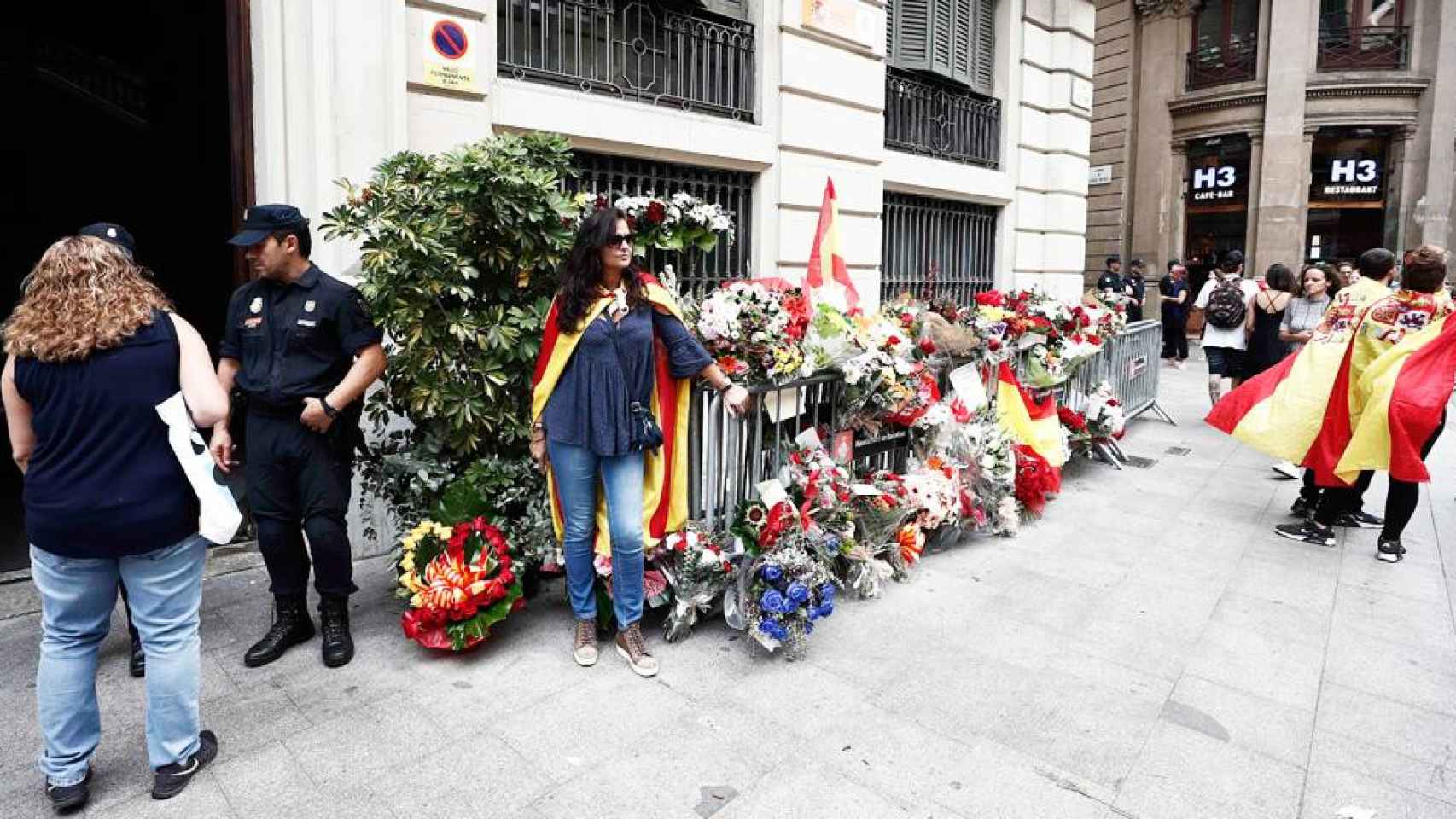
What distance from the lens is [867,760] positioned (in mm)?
2947

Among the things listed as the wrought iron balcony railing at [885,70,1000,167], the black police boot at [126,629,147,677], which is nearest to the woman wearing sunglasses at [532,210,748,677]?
the black police boot at [126,629,147,677]

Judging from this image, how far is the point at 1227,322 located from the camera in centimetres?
892

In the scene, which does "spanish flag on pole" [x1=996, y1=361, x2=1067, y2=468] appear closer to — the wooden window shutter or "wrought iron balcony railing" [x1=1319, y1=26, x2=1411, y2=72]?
the wooden window shutter

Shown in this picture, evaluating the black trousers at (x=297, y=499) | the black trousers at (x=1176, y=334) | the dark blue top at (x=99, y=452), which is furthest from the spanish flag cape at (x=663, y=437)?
the black trousers at (x=1176, y=334)

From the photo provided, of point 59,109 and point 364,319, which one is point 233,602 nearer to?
point 364,319

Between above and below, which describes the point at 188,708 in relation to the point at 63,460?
below

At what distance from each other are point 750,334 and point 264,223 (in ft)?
6.91

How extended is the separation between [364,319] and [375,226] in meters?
0.46

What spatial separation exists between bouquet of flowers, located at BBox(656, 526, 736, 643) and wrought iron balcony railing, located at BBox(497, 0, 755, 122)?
381cm

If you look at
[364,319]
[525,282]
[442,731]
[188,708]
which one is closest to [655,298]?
[525,282]

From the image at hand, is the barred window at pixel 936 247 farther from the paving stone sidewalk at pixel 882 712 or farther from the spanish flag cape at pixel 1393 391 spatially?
the paving stone sidewalk at pixel 882 712

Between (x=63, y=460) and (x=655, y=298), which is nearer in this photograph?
(x=63, y=460)

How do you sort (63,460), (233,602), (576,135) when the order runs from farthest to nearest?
1. (576,135)
2. (233,602)
3. (63,460)

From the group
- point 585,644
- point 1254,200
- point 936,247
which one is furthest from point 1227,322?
point 1254,200
